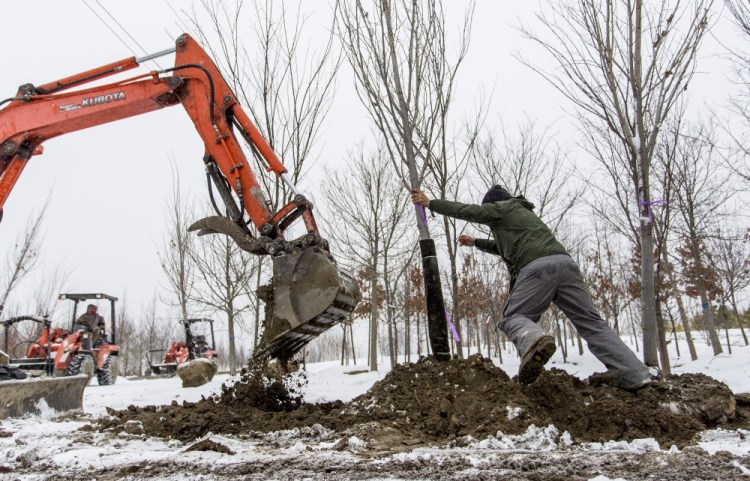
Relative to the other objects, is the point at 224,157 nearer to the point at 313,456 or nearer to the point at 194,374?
the point at 313,456

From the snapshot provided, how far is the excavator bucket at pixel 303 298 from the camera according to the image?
11.7 ft

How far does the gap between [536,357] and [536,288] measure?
626mm

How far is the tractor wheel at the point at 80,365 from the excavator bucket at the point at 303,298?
8.83 meters

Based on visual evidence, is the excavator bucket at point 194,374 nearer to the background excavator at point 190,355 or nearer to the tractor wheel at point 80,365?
the background excavator at point 190,355

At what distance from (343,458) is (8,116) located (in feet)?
15.2

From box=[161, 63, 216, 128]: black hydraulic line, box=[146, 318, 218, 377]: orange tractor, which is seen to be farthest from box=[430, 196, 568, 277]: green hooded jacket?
box=[146, 318, 218, 377]: orange tractor

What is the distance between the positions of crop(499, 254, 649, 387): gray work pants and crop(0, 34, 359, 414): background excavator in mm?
1201

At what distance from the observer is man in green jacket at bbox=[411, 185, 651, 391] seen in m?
3.44

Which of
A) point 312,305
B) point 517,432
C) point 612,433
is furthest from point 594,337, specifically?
point 312,305

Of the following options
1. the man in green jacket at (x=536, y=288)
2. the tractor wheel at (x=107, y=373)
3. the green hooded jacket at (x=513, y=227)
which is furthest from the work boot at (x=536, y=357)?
the tractor wheel at (x=107, y=373)

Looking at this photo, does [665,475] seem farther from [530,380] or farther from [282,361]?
[282,361]

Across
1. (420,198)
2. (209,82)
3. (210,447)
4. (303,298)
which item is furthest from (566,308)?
(209,82)

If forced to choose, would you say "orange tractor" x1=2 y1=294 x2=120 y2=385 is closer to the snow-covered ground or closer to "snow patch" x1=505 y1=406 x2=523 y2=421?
the snow-covered ground

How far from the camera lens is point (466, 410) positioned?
10.3ft
